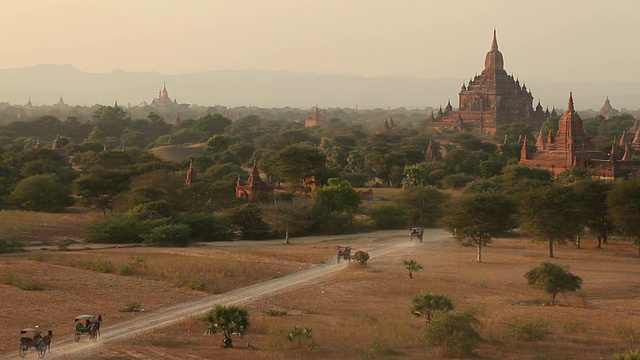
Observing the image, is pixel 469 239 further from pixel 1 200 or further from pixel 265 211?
pixel 1 200

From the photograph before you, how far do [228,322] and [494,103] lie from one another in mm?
119082

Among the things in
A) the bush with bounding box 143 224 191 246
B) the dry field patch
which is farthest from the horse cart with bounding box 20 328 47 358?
the bush with bounding box 143 224 191 246

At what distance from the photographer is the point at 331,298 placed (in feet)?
104

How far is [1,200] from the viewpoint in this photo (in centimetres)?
5897

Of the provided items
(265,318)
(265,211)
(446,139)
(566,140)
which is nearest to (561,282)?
(265,318)

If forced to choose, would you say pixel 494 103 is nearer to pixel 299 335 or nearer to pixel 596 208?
pixel 596 208

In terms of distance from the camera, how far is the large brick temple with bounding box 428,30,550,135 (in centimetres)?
13625

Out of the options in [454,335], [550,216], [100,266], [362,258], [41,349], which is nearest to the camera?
[41,349]

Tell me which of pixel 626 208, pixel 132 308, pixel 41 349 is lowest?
pixel 132 308

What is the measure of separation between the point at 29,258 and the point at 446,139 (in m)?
92.8

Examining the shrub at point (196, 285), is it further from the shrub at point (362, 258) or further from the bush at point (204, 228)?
the bush at point (204, 228)

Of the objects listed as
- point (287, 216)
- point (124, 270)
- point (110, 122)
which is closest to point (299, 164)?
point (287, 216)

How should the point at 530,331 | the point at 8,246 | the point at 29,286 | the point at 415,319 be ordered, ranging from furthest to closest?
the point at 8,246 → the point at 29,286 → the point at 415,319 → the point at 530,331

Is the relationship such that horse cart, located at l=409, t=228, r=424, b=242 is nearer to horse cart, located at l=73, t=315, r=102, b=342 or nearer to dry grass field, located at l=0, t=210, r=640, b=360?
dry grass field, located at l=0, t=210, r=640, b=360
